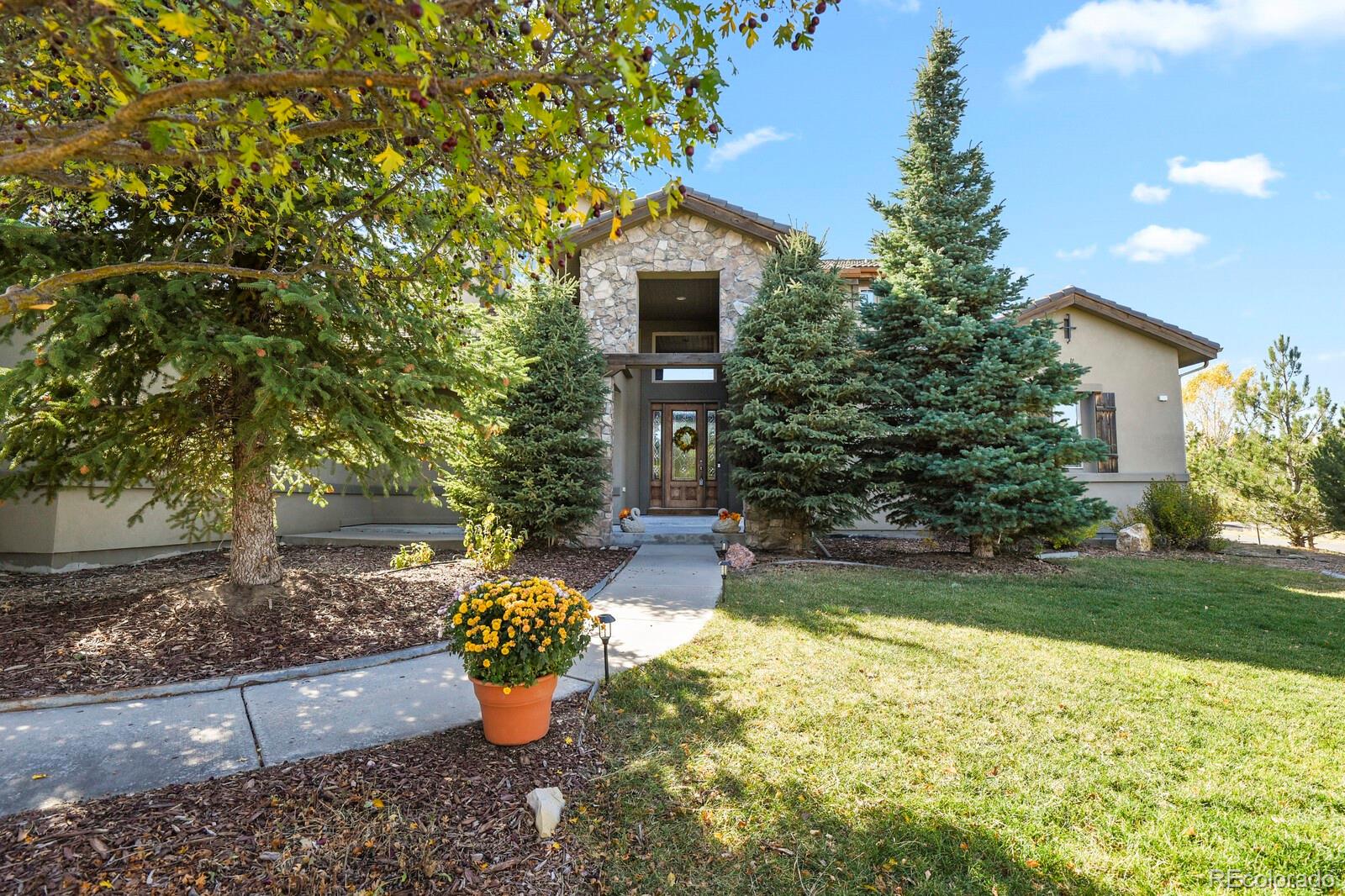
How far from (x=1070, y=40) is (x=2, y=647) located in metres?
12.0

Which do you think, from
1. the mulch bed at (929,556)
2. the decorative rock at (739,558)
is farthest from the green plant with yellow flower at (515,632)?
the mulch bed at (929,556)

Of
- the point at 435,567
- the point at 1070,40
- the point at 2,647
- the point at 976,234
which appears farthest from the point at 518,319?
the point at 1070,40

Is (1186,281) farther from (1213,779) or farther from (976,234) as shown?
(1213,779)

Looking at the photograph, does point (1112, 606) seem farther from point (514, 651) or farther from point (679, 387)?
point (679, 387)

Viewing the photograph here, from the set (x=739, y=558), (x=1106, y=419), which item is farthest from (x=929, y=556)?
(x=1106, y=419)

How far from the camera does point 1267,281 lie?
649 inches

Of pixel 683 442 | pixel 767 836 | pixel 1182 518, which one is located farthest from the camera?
pixel 683 442

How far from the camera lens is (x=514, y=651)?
288 cm

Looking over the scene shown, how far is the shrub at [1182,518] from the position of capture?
402 inches

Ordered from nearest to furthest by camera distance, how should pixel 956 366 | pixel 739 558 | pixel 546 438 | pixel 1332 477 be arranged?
1. pixel 739 558
2. pixel 956 366
3. pixel 546 438
4. pixel 1332 477

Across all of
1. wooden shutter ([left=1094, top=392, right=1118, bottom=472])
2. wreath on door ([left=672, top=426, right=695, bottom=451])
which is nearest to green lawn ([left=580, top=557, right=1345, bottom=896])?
wooden shutter ([left=1094, top=392, right=1118, bottom=472])

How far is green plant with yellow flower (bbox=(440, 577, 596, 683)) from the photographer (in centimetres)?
287

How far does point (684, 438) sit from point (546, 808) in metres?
12.6

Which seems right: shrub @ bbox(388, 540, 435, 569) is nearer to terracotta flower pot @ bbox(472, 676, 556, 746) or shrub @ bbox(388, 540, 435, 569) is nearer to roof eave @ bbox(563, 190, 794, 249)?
terracotta flower pot @ bbox(472, 676, 556, 746)
